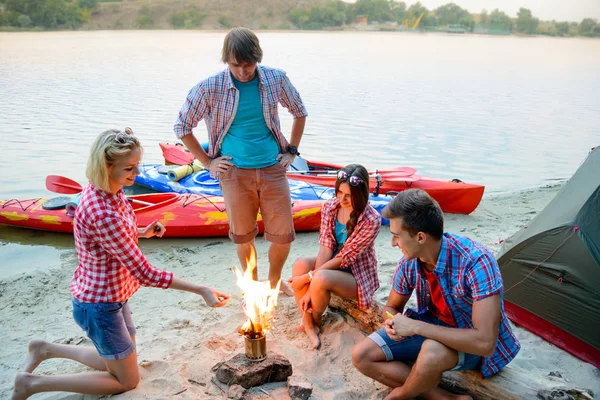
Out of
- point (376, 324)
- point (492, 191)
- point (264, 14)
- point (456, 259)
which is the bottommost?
point (492, 191)

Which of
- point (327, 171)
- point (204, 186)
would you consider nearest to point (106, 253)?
point (204, 186)

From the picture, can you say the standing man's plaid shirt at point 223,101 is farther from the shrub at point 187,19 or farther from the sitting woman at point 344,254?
the shrub at point 187,19

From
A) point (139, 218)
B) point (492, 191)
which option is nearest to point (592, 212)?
point (139, 218)

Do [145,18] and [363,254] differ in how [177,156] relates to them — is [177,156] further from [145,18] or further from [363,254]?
[145,18]

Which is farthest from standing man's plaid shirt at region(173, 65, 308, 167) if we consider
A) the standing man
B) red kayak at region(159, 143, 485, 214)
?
red kayak at region(159, 143, 485, 214)

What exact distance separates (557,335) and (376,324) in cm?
143

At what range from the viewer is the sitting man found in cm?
271

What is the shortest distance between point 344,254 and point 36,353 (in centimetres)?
211

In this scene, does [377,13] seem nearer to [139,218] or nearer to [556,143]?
[556,143]

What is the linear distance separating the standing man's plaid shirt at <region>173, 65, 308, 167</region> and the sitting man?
5.23 feet

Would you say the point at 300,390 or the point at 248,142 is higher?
the point at 248,142

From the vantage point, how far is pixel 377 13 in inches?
3189

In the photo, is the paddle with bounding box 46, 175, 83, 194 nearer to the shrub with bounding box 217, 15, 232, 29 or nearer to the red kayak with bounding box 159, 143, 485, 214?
the red kayak with bounding box 159, 143, 485, 214

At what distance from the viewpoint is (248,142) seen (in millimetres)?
4129
